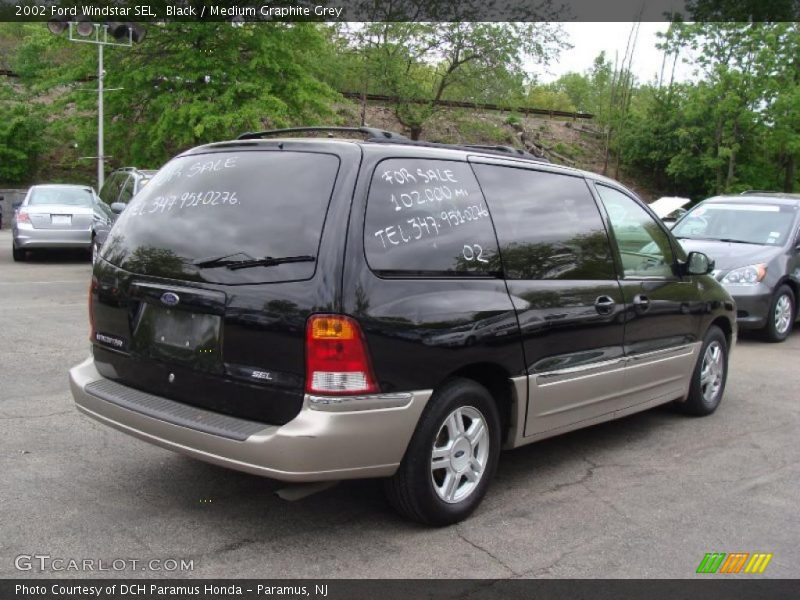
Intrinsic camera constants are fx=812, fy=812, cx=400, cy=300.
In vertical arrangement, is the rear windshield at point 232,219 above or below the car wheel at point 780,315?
above

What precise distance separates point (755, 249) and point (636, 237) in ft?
17.7

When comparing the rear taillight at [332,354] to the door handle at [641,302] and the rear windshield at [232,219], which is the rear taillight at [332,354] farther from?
the door handle at [641,302]

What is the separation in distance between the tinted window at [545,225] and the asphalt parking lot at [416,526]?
1.26 metres

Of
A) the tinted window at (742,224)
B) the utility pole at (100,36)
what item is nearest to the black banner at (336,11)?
the utility pole at (100,36)

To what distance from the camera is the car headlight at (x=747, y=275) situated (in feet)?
32.0

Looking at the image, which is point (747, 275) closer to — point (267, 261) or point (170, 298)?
point (267, 261)

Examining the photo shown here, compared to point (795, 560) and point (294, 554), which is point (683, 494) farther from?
point (294, 554)

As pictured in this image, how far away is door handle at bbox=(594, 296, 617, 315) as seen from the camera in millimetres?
4888

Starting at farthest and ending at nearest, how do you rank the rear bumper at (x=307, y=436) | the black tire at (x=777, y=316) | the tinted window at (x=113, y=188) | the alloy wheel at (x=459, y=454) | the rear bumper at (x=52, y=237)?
the tinted window at (x=113, y=188)
the rear bumper at (x=52, y=237)
the black tire at (x=777, y=316)
the alloy wheel at (x=459, y=454)
the rear bumper at (x=307, y=436)

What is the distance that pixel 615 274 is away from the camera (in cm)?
516

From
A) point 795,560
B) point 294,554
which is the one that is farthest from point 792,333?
point 294,554

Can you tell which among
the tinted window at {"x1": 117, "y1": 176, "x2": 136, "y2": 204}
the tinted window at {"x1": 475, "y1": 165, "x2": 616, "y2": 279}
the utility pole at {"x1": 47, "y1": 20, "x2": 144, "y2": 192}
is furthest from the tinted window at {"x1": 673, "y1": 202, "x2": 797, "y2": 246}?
the utility pole at {"x1": 47, "y1": 20, "x2": 144, "y2": 192}
